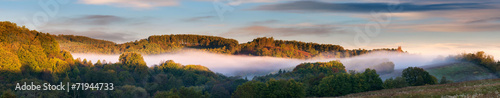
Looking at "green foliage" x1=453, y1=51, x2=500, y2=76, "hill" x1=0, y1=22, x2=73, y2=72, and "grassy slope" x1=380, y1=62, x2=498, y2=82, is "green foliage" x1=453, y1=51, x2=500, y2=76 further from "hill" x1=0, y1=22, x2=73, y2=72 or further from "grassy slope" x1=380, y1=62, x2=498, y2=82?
"hill" x1=0, y1=22, x2=73, y2=72

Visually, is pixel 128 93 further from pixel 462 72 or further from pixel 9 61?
pixel 462 72

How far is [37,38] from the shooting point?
5039 inches

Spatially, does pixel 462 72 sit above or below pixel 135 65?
below

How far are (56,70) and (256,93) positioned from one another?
69.2 metres

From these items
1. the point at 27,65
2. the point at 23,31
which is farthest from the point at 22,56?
the point at 23,31

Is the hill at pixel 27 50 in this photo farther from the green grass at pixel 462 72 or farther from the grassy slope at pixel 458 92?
the green grass at pixel 462 72

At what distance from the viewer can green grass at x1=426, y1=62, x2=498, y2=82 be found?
151 meters

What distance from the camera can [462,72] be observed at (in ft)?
532

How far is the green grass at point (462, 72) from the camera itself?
151000mm

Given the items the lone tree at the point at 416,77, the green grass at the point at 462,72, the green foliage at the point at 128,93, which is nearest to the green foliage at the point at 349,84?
the lone tree at the point at 416,77

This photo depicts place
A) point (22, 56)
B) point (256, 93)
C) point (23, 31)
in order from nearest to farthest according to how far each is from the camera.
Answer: point (256, 93)
point (22, 56)
point (23, 31)

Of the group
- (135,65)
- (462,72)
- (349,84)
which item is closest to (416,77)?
(349,84)

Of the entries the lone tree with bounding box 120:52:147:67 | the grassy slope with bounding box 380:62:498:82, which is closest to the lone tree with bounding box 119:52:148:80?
the lone tree with bounding box 120:52:147:67

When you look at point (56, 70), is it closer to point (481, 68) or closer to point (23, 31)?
point (23, 31)
